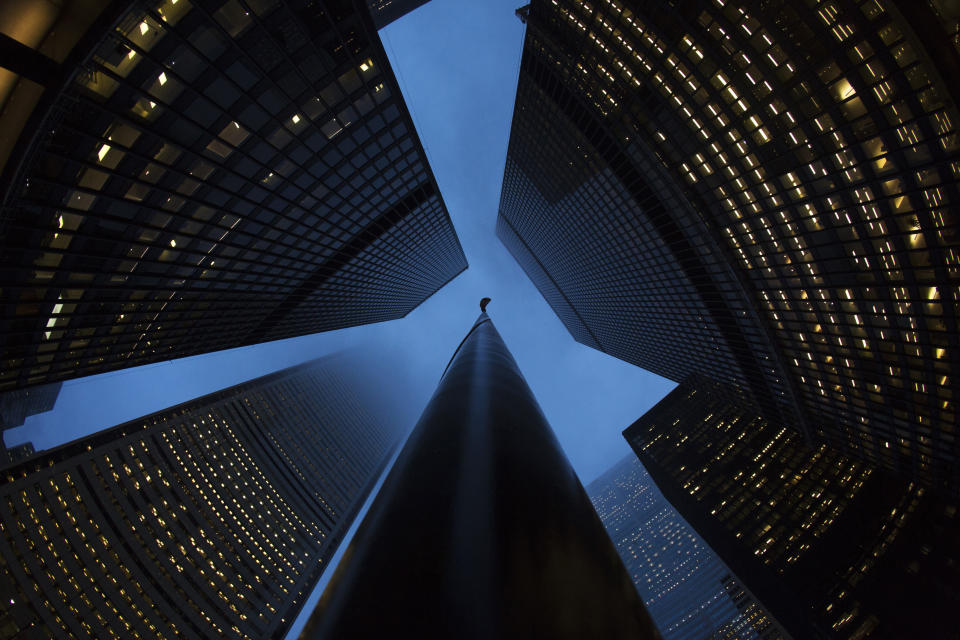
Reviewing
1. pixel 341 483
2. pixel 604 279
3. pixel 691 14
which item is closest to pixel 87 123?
pixel 691 14

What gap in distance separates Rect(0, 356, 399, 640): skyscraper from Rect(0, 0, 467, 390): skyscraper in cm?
3052

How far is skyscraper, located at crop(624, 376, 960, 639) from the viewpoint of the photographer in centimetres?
4034

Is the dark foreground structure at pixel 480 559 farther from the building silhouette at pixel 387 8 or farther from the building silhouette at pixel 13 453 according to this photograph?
the building silhouette at pixel 13 453

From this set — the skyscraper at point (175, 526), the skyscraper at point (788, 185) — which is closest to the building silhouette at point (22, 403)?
the skyscraper at point (175, 526)

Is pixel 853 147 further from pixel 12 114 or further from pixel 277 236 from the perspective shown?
pixel 277 236

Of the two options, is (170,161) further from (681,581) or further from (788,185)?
(681,581)

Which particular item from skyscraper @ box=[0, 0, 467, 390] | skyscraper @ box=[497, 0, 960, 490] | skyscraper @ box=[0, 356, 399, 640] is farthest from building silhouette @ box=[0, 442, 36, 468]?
skyscraper @ box=[497, 0, 960, 490]

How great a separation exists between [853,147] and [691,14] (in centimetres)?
1574

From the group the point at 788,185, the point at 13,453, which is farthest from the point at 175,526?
the point at 788,185

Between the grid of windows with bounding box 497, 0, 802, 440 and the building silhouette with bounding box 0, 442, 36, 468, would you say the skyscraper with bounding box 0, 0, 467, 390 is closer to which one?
the grid of windows with bounding box 497, 0, 802, 440

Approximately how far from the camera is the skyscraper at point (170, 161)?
16188 millimetres

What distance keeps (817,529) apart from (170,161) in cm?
8191

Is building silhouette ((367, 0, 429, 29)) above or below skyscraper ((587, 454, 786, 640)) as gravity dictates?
above

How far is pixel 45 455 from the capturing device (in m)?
58.9
